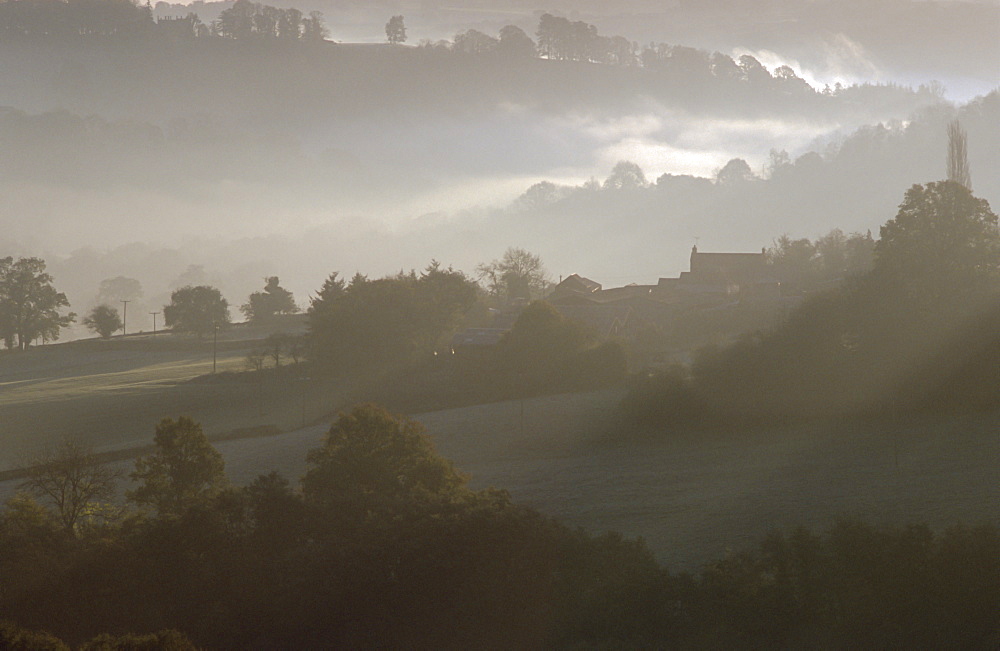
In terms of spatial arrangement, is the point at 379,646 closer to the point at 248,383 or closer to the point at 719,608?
the point at 719,608

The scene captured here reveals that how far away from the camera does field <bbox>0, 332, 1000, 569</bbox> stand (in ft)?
75.6

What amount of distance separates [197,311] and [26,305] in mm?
18413

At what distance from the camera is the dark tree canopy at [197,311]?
348ft

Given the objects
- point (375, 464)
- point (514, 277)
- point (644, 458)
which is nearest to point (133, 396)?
point (644, 458)

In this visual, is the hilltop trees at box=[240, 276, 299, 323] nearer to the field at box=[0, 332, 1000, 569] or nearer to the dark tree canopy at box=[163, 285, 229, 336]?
the dark tree canopy at box=[163, 285, 229, 336]

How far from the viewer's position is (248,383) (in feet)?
200

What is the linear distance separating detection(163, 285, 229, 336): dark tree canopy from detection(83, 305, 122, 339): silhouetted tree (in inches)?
274

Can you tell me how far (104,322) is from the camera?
4360 inches

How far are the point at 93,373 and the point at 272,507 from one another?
216 ft

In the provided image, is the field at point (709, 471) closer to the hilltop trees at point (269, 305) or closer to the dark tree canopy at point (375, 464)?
the dark tree canopy at point (375, 464)

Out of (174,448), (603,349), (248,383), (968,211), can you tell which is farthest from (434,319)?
(174,448)

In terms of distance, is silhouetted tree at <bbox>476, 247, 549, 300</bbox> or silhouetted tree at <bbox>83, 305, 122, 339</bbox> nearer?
silhouetted tree at <bbox>83, 305, 122, 339</bbox>

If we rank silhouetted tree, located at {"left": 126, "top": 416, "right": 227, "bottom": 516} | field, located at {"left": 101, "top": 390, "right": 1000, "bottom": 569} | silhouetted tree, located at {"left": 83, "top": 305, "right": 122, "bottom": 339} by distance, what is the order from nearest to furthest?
1. field, located at {"left": 101, "top": 390, "right": 1000, "bottom": 569}
2. silhouetted tree, located at {"left": 126, "top": 416, "right": 227, "bottom": 516}
3. silhouetted tree, located at {"left": 83, "top": 305, "right": 122, "bottom": 339}

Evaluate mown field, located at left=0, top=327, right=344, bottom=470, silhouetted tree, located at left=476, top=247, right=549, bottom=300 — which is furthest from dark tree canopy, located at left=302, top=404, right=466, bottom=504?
silhouetted tree, located at left=476, top=247, right=549, bottom=300
